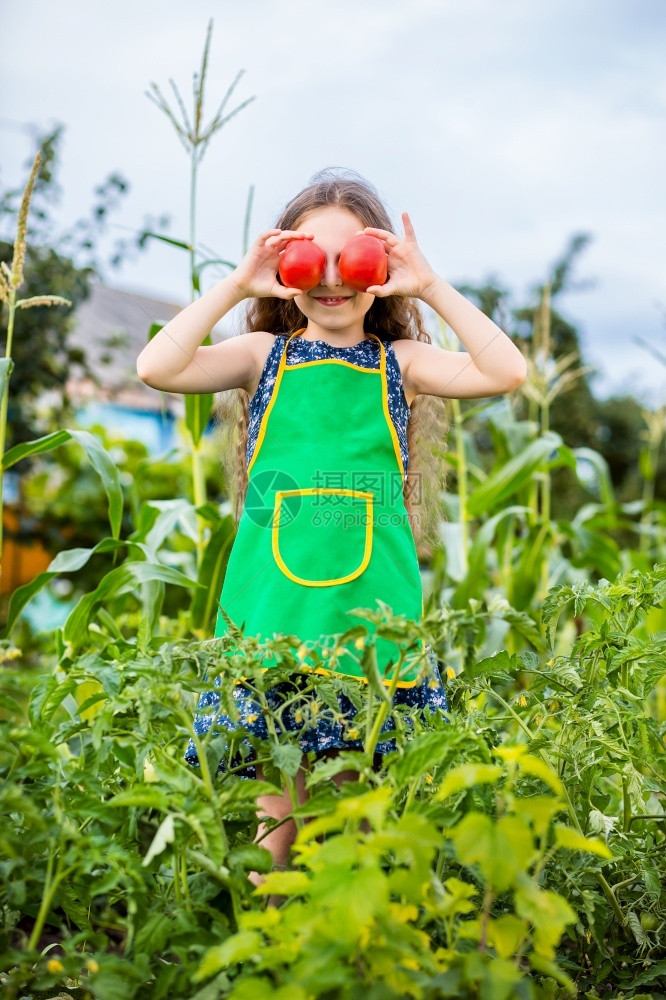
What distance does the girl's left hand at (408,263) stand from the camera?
1616mm

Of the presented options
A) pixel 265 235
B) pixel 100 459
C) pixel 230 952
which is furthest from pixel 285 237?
pixel 230 952

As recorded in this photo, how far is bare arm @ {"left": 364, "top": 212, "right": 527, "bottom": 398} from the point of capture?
160 centimetres

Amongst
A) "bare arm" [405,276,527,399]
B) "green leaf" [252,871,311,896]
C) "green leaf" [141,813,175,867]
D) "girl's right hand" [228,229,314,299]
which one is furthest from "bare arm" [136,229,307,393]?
"green leaf" [252,871,311,896]

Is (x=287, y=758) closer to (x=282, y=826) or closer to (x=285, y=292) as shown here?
(x=282, y=826)

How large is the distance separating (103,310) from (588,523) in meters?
11.3

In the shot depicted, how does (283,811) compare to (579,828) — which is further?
(283,811)

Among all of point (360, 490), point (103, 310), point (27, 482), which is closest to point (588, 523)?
point (360, 490)

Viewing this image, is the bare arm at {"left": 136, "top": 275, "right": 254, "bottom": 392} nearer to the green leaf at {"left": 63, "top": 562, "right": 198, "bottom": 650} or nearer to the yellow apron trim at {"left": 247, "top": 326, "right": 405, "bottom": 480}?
the yellow apron trim at {"left": 247, "top": 326, "right": 405, "bottom": 480}

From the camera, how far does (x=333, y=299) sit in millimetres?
1660

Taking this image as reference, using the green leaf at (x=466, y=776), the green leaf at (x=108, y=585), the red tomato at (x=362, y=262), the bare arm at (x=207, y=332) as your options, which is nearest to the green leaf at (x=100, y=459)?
the green leaf at (x=108, y=585)

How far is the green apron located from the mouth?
0.34 feet

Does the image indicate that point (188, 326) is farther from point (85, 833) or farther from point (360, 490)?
point (85, 833)

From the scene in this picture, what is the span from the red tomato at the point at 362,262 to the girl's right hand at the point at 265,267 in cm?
10

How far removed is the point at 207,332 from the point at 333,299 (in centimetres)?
24
